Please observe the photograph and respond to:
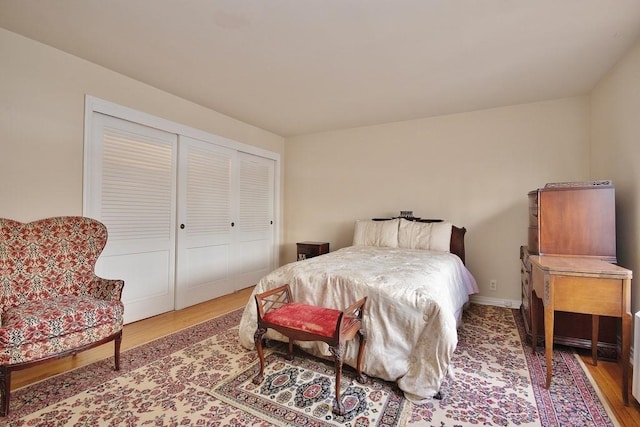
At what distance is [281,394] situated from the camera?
1.80m

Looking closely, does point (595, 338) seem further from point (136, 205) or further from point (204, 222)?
point (136, 205)

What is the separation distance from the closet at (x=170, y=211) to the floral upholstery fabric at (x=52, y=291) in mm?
402

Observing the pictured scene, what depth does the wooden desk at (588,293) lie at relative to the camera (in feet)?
5.68

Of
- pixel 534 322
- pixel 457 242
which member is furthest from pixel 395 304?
pixel 457 242

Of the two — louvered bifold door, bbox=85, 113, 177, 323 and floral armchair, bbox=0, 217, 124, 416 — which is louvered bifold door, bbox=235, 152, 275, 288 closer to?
louvered bifold door, bbox=85, 113, 177, 323

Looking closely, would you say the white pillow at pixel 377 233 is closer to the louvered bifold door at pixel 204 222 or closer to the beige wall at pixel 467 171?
the beige wall at pixel 467 171

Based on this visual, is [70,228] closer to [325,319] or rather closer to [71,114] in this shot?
[71,114]

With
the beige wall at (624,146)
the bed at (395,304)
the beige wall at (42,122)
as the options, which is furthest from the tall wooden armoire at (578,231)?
the beige wall at (42,122)

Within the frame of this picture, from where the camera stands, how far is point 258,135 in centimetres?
457

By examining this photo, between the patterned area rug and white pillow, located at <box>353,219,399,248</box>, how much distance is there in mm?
1533

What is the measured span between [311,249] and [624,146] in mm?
3450

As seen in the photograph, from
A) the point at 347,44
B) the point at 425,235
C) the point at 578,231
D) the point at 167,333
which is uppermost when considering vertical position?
the point at 347,44

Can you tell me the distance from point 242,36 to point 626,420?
332 cm

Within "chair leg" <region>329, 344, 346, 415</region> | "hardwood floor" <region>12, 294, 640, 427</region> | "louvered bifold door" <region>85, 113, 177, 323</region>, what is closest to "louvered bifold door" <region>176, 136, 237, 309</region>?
"louvered bifold door" <region>85, 113, 177, 323</region>
